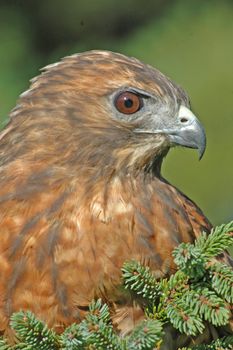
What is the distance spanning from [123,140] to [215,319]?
97 centimetres

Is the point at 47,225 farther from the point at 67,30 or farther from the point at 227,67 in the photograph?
the point at 67,30

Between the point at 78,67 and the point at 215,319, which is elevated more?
the point at 78,67

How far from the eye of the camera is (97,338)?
4.23m

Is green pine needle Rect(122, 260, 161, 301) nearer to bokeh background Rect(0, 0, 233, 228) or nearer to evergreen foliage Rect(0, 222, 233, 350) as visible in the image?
evergreen foliage Rect(0, 222, 233, 350)

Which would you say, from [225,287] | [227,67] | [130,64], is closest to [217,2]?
[227,67]

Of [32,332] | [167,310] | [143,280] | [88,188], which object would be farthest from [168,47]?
[32,332]

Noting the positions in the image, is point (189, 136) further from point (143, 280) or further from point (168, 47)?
point (168, 47)

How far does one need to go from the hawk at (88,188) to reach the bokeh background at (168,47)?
6.55 ft

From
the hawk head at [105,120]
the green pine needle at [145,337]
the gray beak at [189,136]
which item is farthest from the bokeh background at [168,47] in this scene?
the green pine needle at [145,337]

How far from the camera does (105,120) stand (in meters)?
5.22

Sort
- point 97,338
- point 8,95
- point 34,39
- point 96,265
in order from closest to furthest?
point 97,338, point 96,265, point 8,95, point 34,39

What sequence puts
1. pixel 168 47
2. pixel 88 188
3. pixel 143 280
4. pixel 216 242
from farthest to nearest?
pixel 168 47, pixel 88 188, pixel 143 280, pixel 216 242

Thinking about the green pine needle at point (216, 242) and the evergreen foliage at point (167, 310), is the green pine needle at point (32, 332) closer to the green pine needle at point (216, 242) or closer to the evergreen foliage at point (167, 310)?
the evergreen foliage at point (167, 310)

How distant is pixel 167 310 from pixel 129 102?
101 cm
